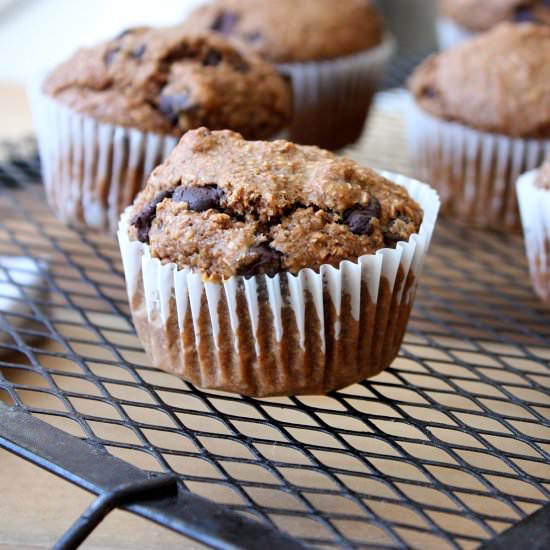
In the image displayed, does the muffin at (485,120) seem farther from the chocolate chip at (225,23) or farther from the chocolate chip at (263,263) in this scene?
the chocolate chip at (263,263)

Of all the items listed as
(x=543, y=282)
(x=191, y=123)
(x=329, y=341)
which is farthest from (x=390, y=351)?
(x=191, y=123)

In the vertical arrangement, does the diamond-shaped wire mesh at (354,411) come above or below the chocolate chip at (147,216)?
below

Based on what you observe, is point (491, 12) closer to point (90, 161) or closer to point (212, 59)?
point (212, 59)

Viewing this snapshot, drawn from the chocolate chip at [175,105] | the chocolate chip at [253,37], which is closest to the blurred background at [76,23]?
the chocolate chip at [253,37]

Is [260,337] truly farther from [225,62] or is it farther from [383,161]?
[383,161]

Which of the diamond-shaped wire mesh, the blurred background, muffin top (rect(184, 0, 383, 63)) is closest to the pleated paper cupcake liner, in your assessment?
the diamond-shaped wire mesh

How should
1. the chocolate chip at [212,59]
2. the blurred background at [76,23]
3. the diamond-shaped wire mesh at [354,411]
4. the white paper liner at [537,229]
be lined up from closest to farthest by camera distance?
the diamond-shaped wire mesh at [354,411] < the white paper liner at [537,229] < the chocolate chip at [212,59] < the blurred background at [76,23]

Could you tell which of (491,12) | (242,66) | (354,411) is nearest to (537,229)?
(354,411)

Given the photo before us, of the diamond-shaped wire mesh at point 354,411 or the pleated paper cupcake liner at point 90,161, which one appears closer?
the diamond-shaped wire mesh at point 354,411
